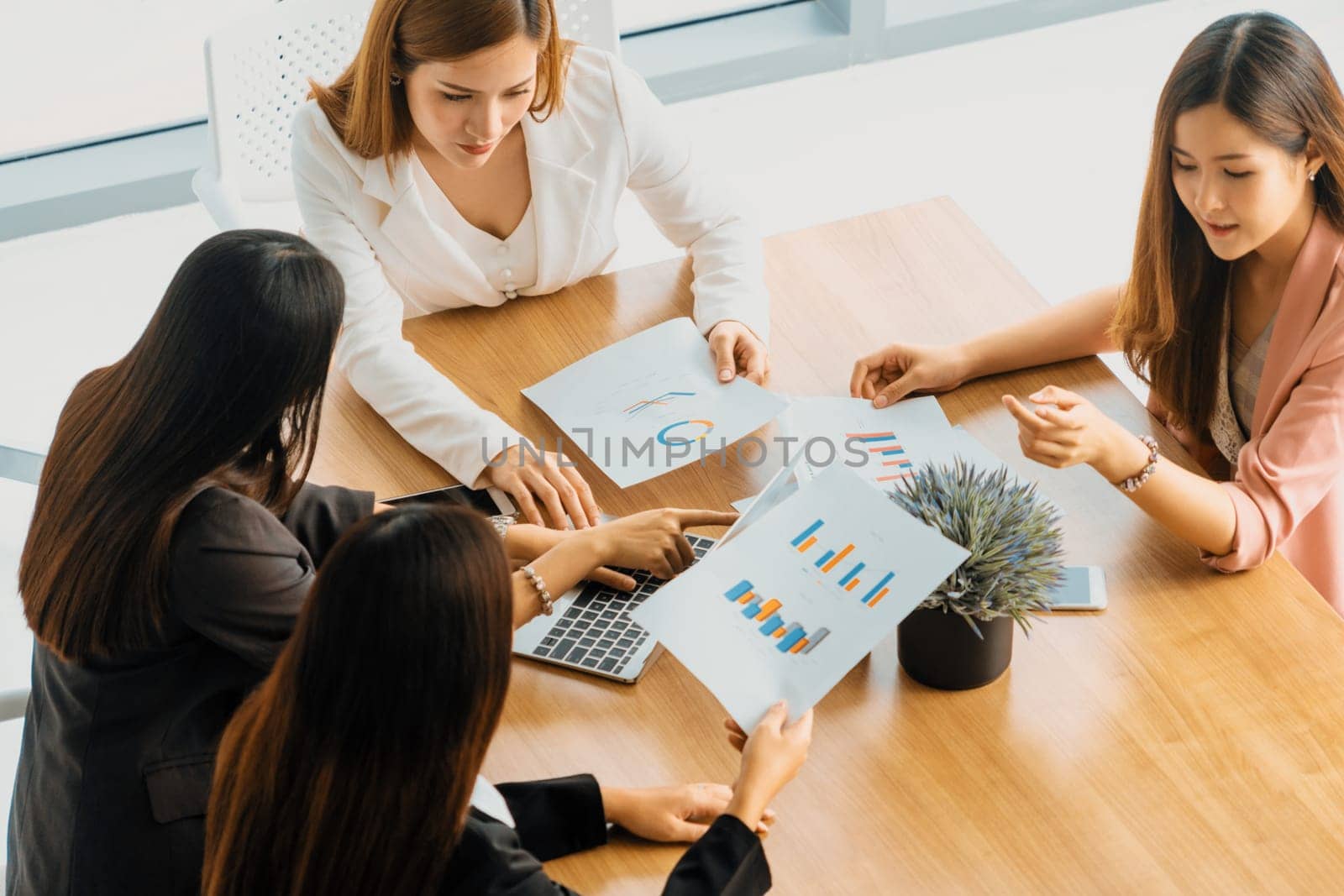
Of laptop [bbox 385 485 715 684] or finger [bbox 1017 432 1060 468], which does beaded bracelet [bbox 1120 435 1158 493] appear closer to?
finger [bbox 1017 432 1060 468]

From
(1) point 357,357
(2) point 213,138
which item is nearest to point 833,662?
(1) point 357,357

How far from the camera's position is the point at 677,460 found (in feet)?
5.41

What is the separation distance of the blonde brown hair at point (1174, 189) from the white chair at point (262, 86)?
1.10 m

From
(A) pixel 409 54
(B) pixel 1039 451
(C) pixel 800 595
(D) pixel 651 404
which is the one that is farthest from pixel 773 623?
(A) pixel 409 54

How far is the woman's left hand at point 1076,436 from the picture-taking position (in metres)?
1.45

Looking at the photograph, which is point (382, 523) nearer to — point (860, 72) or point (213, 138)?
point (213, 138)

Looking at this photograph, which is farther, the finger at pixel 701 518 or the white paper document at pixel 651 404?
the white paper document at pixel 651 404

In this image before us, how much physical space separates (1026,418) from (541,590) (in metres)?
0.54

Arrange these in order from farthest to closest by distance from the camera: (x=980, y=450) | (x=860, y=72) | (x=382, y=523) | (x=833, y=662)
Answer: (x=860, y=72) < (x=980, y=450) < (x=833, y=662) < (x=382, y=523)

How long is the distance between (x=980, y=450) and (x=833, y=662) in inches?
18.4

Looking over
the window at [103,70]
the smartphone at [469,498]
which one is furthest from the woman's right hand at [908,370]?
the window at [103,70]

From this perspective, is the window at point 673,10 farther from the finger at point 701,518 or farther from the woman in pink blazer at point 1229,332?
the finger at point 701,518

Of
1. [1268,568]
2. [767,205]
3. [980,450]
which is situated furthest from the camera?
[767,205]

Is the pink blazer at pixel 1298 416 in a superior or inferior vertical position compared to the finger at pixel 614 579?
superior
